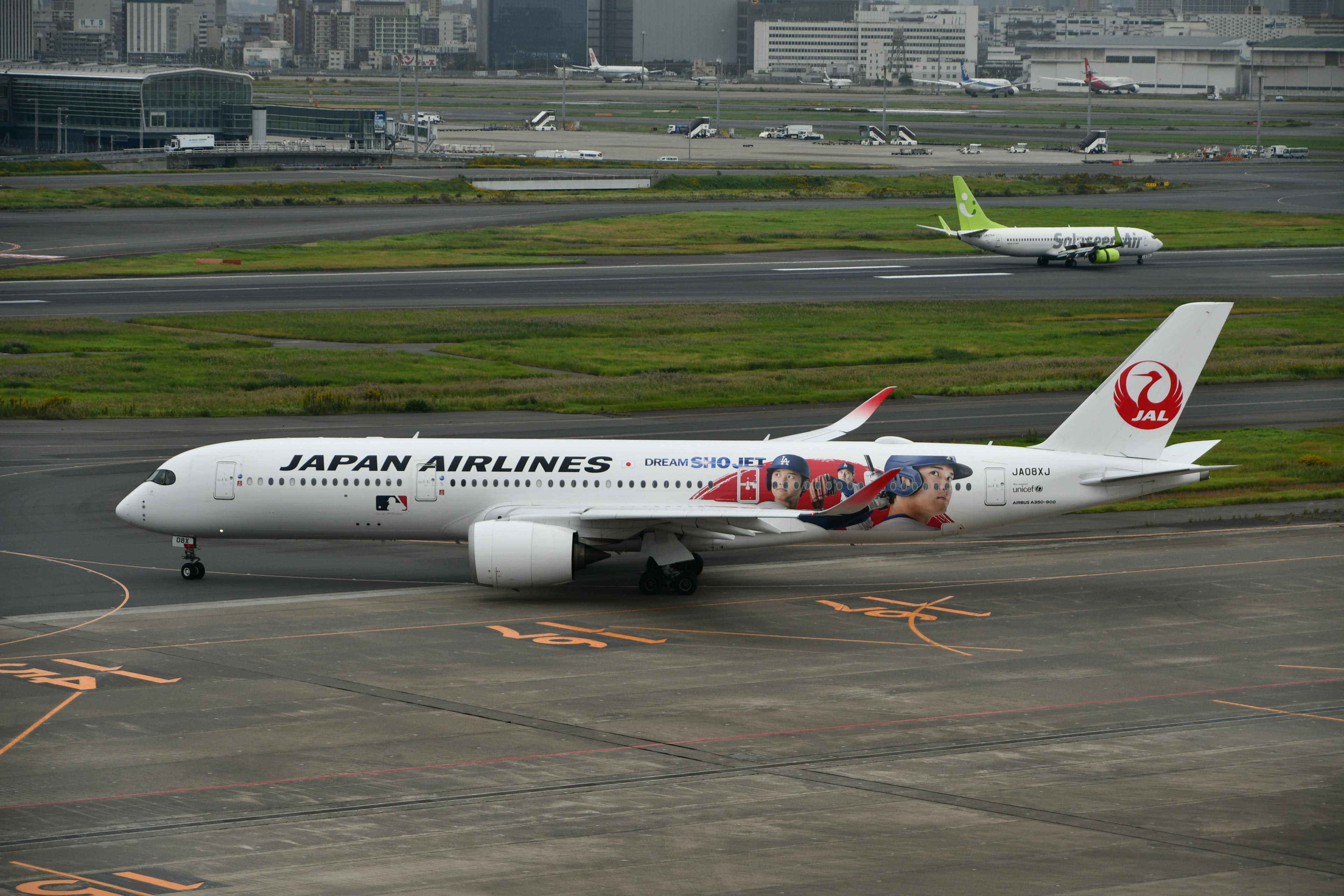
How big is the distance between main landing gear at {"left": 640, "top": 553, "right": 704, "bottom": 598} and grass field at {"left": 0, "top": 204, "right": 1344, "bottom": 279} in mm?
77588

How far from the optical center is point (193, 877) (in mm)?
24062

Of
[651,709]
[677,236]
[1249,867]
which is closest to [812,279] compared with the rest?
[677,236]

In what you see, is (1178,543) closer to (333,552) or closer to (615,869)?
(333,552)

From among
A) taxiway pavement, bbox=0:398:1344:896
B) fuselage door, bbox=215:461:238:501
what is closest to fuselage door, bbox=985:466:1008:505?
taxiway pavement, bbox=0:398:1344:896

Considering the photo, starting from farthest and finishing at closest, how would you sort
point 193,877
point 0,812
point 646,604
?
1. point 646,604
2. point 0,812
3. point 193,877

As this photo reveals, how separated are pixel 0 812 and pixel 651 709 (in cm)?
1339

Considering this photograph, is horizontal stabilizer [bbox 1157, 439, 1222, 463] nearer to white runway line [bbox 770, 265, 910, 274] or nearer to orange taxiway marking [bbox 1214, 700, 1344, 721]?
orange taxiway marking [bbox 1214, 700, 1344, 721]

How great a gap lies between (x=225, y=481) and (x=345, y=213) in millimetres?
106707

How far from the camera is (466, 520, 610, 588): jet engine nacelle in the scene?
139 feet

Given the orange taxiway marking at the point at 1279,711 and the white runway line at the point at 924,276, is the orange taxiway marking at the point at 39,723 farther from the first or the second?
the white runway line at the point at 924,276

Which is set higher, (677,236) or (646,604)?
(677,236)

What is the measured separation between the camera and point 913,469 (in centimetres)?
4503

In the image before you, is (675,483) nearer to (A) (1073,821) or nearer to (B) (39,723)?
(B) (39,723)

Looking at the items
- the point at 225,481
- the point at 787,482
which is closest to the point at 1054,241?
the point at 787,482
